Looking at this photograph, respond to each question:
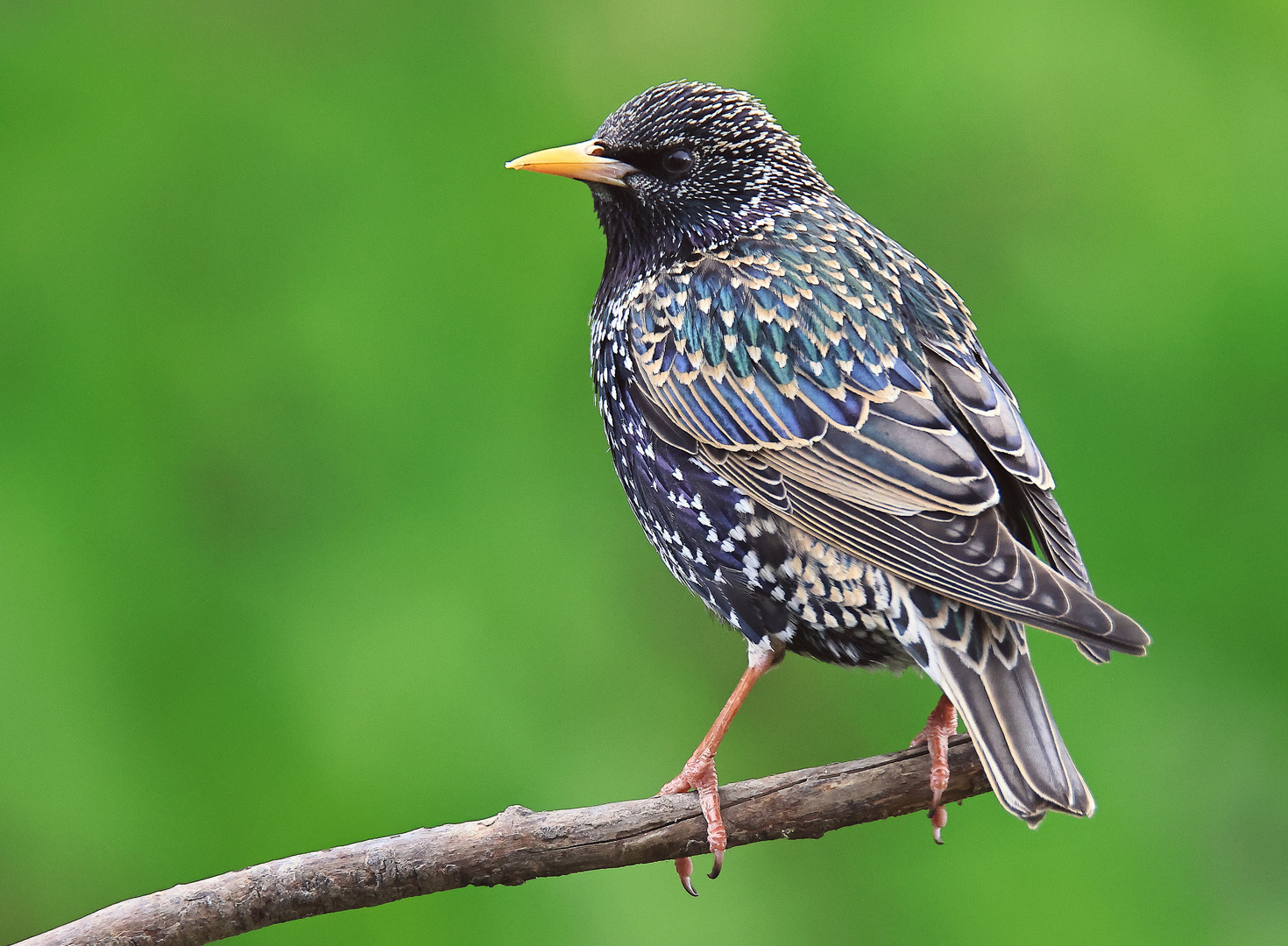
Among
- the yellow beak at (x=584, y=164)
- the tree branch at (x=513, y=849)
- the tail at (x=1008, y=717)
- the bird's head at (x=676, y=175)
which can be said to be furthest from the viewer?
the bird's head at (x=676, y=175)

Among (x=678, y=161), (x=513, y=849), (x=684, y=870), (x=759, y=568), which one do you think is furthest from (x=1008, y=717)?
(x=678, y=161)

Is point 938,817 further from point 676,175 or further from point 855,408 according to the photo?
point 676,175

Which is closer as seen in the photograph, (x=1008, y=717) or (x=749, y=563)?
(x=1008, y=717)

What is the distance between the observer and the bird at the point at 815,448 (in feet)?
9.93

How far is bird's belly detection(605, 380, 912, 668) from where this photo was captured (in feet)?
10.6

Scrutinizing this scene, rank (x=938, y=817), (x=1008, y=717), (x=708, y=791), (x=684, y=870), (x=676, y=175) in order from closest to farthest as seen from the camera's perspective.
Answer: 1. (x=1008, y=717)
2. (x=708, y=791)
3. (x=938, y=817)
4. (x=684, y=870)
5. (x=676, y=175)

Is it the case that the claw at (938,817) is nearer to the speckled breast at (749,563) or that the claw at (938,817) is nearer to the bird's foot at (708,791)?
the speckled breast at (749,563)

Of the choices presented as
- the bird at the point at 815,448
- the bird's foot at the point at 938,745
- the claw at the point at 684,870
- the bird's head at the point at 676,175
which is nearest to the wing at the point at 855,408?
the bird at the point at 815,448

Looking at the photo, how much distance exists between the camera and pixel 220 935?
2.98 meters

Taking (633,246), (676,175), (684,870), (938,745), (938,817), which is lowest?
(684,870)

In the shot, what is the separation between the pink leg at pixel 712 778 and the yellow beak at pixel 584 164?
4.08 ft

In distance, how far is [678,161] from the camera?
3734mm

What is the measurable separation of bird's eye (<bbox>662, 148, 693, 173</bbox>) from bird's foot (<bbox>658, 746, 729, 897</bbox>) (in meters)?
1.49

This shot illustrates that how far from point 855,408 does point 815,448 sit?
0.13m
